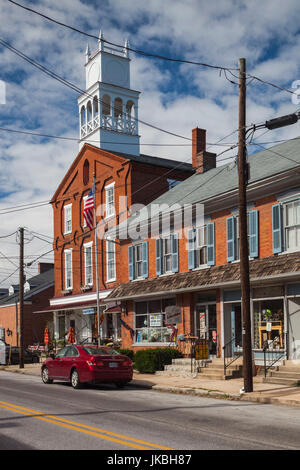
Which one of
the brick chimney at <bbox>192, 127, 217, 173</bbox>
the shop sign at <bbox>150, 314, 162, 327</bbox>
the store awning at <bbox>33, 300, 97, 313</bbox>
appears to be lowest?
the shop sign at <bbox>150, 314, 162, 327</bbox>

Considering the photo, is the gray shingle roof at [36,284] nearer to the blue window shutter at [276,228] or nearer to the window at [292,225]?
the blue window shutter at [276,228]

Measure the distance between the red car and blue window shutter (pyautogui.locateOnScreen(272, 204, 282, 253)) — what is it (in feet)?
22.2

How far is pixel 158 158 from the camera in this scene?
42.8 meters

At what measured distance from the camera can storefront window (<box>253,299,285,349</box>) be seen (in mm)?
20438

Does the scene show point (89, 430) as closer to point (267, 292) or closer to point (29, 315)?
point (267, 292)

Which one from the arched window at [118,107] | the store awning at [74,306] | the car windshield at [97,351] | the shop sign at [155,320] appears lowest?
the car windshield at [97,351]

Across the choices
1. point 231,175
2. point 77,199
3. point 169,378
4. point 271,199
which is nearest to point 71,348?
point 169,378

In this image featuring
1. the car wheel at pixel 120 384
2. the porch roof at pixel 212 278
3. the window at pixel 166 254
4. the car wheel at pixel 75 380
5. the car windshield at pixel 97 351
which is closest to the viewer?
the car wheel at pixel 75 380

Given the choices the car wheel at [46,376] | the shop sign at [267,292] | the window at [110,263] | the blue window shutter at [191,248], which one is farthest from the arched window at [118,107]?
the car wheel at [46,376]

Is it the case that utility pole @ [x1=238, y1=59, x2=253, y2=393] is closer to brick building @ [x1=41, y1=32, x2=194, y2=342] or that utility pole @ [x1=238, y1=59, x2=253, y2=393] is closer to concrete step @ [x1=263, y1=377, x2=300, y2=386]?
concrete step @ [x1=263, y1=377, x2=300, y2=386]

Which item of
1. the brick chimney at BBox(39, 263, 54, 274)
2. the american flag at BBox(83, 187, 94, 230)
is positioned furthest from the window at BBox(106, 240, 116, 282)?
the brick chimney at BBox(39, 263, 54, 274)

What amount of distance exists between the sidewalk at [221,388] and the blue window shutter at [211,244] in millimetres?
5262

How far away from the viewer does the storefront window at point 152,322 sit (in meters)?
27.2
